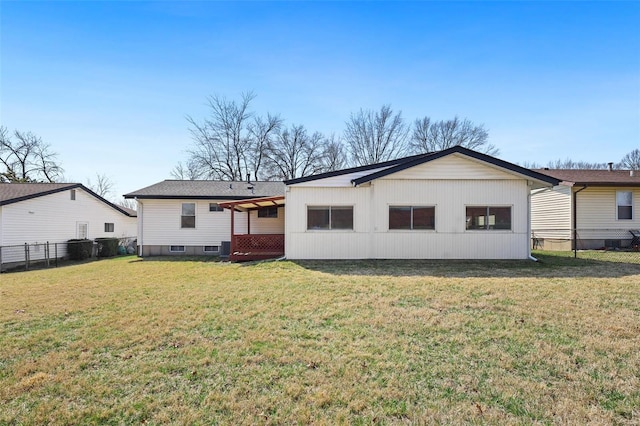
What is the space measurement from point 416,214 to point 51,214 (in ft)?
59.5

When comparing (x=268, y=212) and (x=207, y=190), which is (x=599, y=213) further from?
(x=207, y=190)

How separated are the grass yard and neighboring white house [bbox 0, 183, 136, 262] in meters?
9.62

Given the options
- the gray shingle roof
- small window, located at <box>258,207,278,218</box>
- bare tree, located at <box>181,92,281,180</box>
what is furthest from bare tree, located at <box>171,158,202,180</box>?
small window, located at <box>258,207,278,218</box>

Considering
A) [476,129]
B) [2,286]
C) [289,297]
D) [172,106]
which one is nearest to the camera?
[289,297]

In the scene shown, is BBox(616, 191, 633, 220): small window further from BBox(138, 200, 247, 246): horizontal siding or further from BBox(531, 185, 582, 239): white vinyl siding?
BBox(138, 200, 247, 246): horizontal siding

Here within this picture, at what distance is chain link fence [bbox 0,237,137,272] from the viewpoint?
13.2 m

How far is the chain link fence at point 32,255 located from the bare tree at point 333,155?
2186 cm

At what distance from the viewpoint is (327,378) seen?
3213 mm

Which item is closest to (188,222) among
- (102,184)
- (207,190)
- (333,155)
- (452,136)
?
(207,190)

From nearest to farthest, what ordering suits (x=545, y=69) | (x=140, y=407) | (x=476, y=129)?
(x=140, y=407) < (x=545, y=69) < (x=476, y=129)

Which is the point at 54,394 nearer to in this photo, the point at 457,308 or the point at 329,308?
the point at 329,308

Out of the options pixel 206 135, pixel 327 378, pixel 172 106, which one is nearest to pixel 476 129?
pixel 206 135

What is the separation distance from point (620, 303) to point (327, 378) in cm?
599

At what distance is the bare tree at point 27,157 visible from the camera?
102 ft
